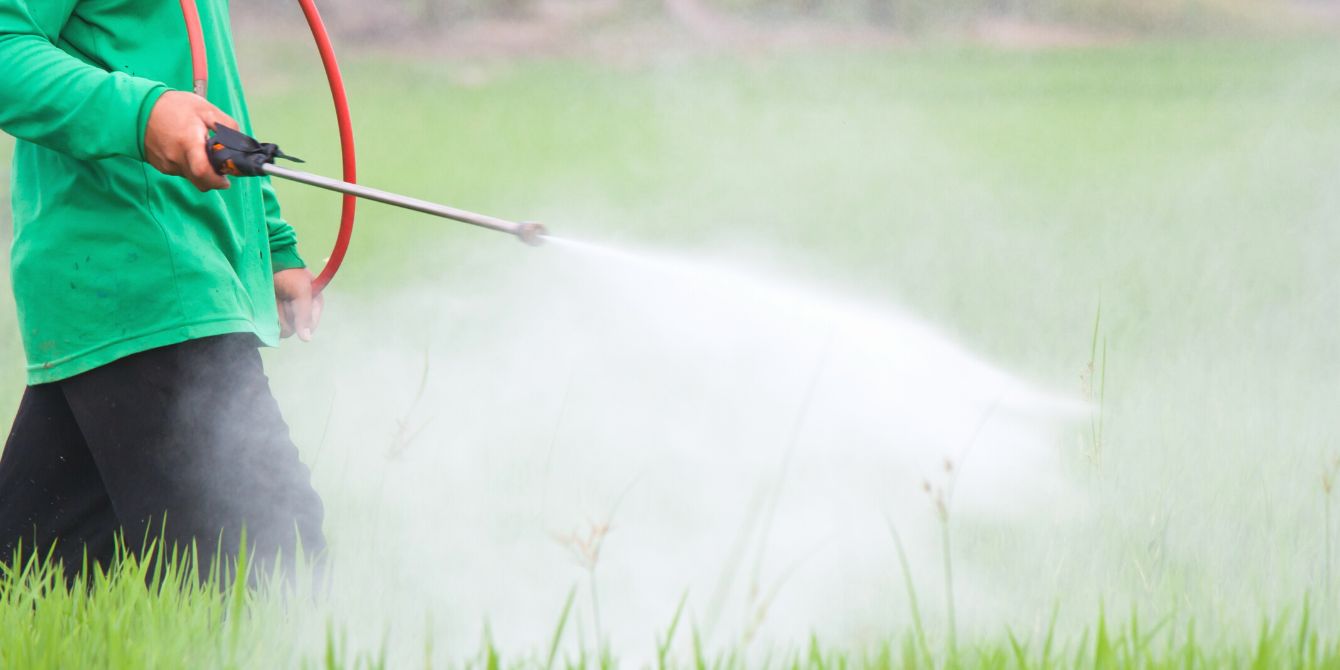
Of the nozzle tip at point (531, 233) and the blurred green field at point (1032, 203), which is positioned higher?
the nozzle tip at point (531, 233)

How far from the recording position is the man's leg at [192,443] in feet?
6.49

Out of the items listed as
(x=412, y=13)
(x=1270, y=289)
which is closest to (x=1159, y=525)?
(x=1270, y=289)

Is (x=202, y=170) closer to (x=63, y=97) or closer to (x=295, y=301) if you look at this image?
(x=63, y=97)

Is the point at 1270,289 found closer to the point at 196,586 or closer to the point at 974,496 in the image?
the point at 974,496

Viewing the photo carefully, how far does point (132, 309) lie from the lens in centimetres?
195

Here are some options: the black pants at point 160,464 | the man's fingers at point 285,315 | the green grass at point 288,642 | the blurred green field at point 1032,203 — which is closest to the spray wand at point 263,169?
the black pants at point 160,464

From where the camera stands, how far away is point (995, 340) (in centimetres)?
415

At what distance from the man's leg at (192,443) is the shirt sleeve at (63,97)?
0.31 metres

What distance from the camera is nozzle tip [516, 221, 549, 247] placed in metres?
1.79

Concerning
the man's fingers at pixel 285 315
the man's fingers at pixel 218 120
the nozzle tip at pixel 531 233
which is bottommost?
the man's fingers at pixel 285 315

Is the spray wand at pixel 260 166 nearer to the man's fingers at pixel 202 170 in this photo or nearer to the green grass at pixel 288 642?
the man's fingers at pixel 202 170

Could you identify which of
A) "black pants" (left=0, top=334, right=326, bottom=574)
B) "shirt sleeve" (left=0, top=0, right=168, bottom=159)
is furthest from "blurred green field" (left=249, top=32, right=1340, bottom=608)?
"shirt sleeve" (left=0, top=0, right=168, bottom=159)

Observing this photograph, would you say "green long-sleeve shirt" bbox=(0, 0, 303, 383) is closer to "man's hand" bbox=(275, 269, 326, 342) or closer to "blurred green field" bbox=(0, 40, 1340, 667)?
"man's hand" bbox=(275, 269, 326, 342)

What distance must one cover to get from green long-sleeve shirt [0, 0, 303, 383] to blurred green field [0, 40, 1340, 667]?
123 centimetres
